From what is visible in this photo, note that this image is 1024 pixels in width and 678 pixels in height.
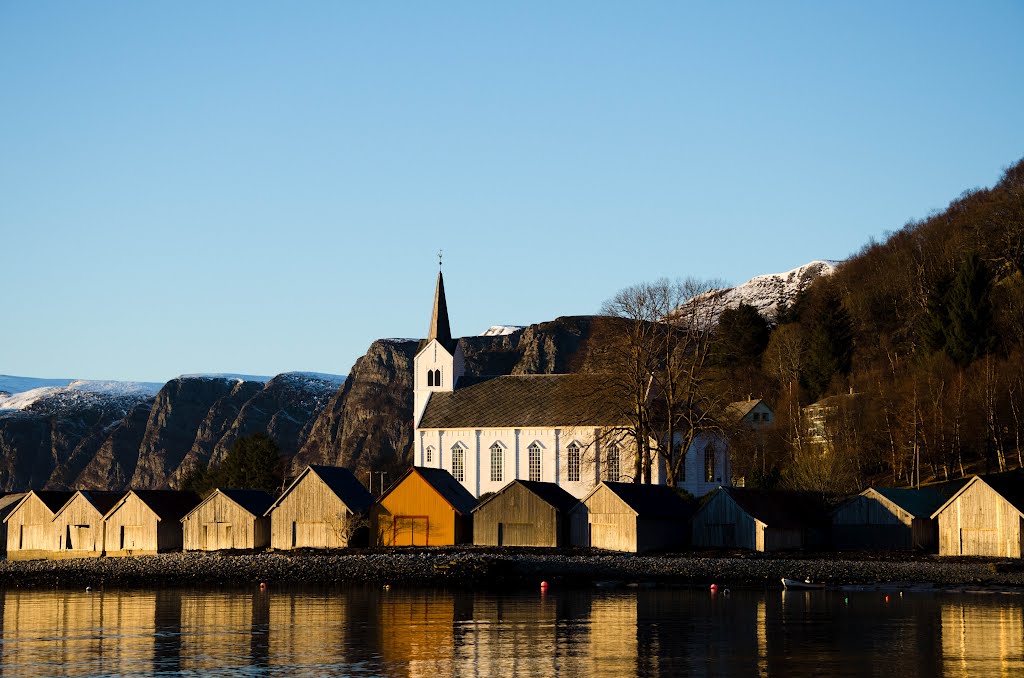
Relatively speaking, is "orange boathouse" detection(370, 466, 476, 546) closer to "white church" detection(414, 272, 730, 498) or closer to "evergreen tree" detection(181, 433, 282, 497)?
"white church" detection(414, 272, 730, 498)

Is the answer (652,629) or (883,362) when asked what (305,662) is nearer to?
(652,629)

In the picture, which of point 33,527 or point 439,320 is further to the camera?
point 439,320

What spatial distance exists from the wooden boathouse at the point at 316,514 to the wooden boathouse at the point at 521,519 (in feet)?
A: 21.7

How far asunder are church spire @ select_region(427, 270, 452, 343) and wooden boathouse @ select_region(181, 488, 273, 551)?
29821 mm

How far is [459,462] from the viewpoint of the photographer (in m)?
92.2

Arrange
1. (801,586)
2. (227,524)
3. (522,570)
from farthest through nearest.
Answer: (227,524)
(522,570)
(801,586)

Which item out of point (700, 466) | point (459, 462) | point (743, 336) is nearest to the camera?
point (700, 466)

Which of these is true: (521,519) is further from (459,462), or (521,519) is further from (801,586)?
(459,462)

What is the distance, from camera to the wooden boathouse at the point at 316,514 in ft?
224

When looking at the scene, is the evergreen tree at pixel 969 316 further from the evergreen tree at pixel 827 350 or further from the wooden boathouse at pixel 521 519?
the wooden boathouse at pixel 521 519

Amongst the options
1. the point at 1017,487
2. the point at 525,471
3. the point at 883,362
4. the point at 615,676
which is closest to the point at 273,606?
the point at 615,676

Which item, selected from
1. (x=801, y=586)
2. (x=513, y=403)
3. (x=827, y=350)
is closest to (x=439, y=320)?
(x=513, y=403)

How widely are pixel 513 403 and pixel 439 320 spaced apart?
458 inches

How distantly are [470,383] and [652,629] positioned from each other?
6010 centimetres
